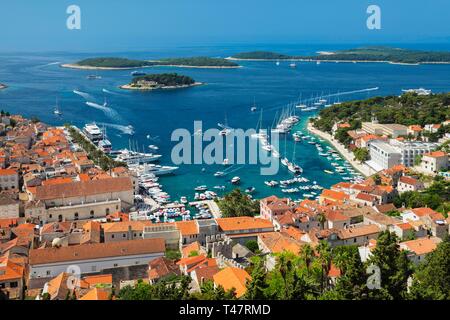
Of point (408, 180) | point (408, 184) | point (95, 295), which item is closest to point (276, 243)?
point (95, 295)

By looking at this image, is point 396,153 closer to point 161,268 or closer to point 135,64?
point 161,268

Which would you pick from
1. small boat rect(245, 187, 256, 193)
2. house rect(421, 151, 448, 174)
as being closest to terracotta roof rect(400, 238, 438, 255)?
small boat rect(245, 187, 256, 193)

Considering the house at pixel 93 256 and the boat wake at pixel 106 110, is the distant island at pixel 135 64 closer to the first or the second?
the boat wake at pixel 106 110

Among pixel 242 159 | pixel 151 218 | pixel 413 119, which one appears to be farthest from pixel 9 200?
pixel 413 119

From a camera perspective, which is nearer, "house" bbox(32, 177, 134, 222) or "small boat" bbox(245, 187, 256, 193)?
"house" bbox(32, 177, 134, 222)

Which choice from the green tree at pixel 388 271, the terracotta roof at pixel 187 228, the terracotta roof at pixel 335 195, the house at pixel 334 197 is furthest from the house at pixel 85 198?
the green tree at pixel 388 271

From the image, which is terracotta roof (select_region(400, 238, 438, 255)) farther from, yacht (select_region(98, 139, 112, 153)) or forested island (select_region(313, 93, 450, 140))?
yacht (select_region(98, 139, 112, 153))
